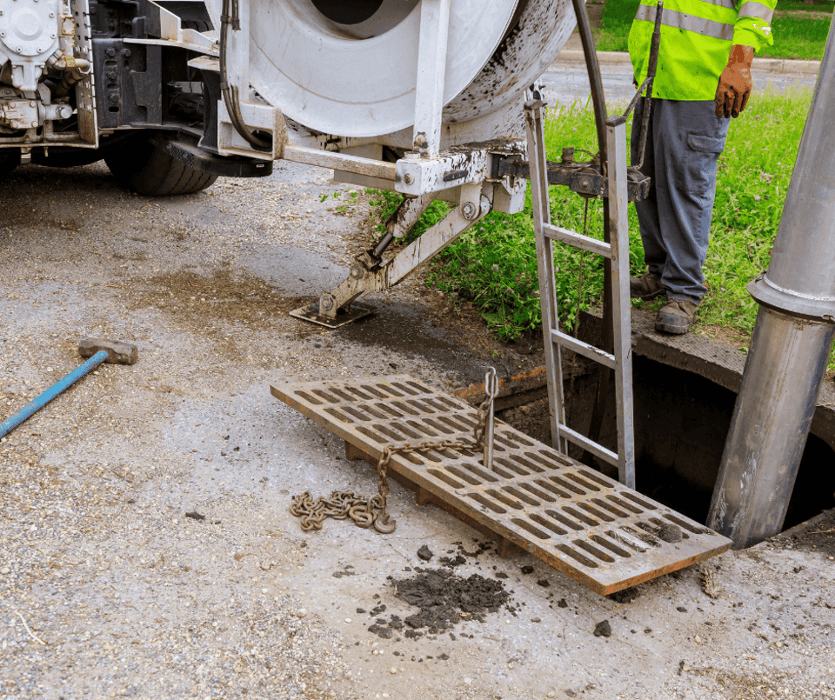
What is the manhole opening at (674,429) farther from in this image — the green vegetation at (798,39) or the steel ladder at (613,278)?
the green vegetation at (798,39)

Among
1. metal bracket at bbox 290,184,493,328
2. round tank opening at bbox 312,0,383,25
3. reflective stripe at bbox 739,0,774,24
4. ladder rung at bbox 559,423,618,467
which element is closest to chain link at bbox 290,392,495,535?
ladder rung at bbox 559,423,618,467

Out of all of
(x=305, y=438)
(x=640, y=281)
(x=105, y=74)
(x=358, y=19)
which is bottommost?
(x=305, y=438)

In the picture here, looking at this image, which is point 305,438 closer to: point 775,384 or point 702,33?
point 775,384

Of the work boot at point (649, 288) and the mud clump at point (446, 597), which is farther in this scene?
the work boot at point (649, 288)

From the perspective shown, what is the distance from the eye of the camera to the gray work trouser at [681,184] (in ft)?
11.3

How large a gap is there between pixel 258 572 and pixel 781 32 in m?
15.2

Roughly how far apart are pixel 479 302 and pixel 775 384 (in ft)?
6.22

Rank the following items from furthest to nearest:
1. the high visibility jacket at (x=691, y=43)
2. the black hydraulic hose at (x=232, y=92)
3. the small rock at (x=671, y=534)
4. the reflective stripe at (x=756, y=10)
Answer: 1. the high visibility jacket at (x=691, y=43)
2. the black hydraulic hose at (x=232, y=92)
3. the reflective stripe at (x=756, y=10)
4. the small rock at (x=671, y=534)

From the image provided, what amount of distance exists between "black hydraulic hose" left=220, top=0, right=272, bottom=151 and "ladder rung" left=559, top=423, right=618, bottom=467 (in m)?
1.74

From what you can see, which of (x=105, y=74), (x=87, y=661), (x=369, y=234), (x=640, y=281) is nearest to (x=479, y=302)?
(x=640, y=281)

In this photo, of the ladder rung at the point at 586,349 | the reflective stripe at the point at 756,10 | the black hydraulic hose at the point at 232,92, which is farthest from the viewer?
the black hydraulic hose at the point at 232,92

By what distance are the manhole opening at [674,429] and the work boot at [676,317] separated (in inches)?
11.6

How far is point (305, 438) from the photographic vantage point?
3.00 m

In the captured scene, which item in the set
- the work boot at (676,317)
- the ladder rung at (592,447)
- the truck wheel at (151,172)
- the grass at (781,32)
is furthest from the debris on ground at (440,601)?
the grass at (781,32)
